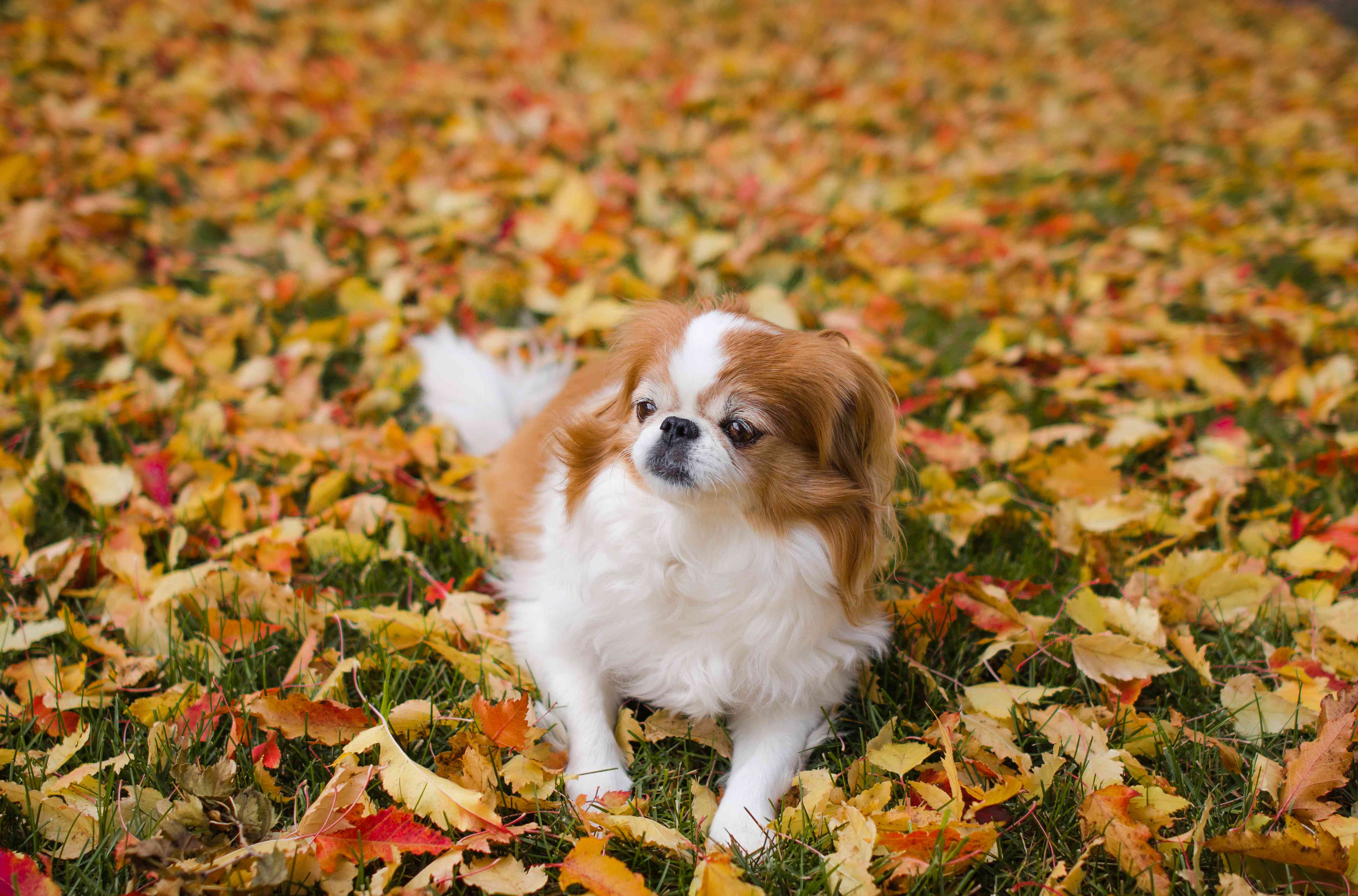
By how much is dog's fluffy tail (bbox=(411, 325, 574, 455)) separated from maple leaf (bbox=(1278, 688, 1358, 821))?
2.57 meters

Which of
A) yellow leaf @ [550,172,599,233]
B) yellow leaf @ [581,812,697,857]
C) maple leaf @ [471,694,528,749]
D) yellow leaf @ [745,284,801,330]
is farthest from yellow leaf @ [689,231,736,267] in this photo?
yellow leaf @ [581,812,697,857]

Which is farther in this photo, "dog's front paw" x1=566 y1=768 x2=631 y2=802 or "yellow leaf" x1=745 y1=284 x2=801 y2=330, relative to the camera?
"yellow leaf" x1=745 y1=284 x2=801 y2=330

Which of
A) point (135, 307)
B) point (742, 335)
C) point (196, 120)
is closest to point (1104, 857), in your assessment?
point (742, 335)

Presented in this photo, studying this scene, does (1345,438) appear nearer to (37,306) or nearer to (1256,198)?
(1256,198)

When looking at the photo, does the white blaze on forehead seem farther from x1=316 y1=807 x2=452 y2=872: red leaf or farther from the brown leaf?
the brown leaf

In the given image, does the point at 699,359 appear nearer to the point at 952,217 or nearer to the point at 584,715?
the point at 584,715

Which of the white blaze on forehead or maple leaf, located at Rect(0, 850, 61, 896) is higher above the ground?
the white blaze on forehead

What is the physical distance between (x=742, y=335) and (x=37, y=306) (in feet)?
11.3

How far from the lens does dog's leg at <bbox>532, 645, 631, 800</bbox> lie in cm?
222

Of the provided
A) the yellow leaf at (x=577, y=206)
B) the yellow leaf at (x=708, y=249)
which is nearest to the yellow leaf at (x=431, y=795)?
the yellow leaf at (x=708, y=249)

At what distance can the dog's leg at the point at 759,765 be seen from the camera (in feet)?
6.84

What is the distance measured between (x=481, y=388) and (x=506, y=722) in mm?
1706

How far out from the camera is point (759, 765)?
7.25 ft

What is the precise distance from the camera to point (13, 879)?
1710 mm
